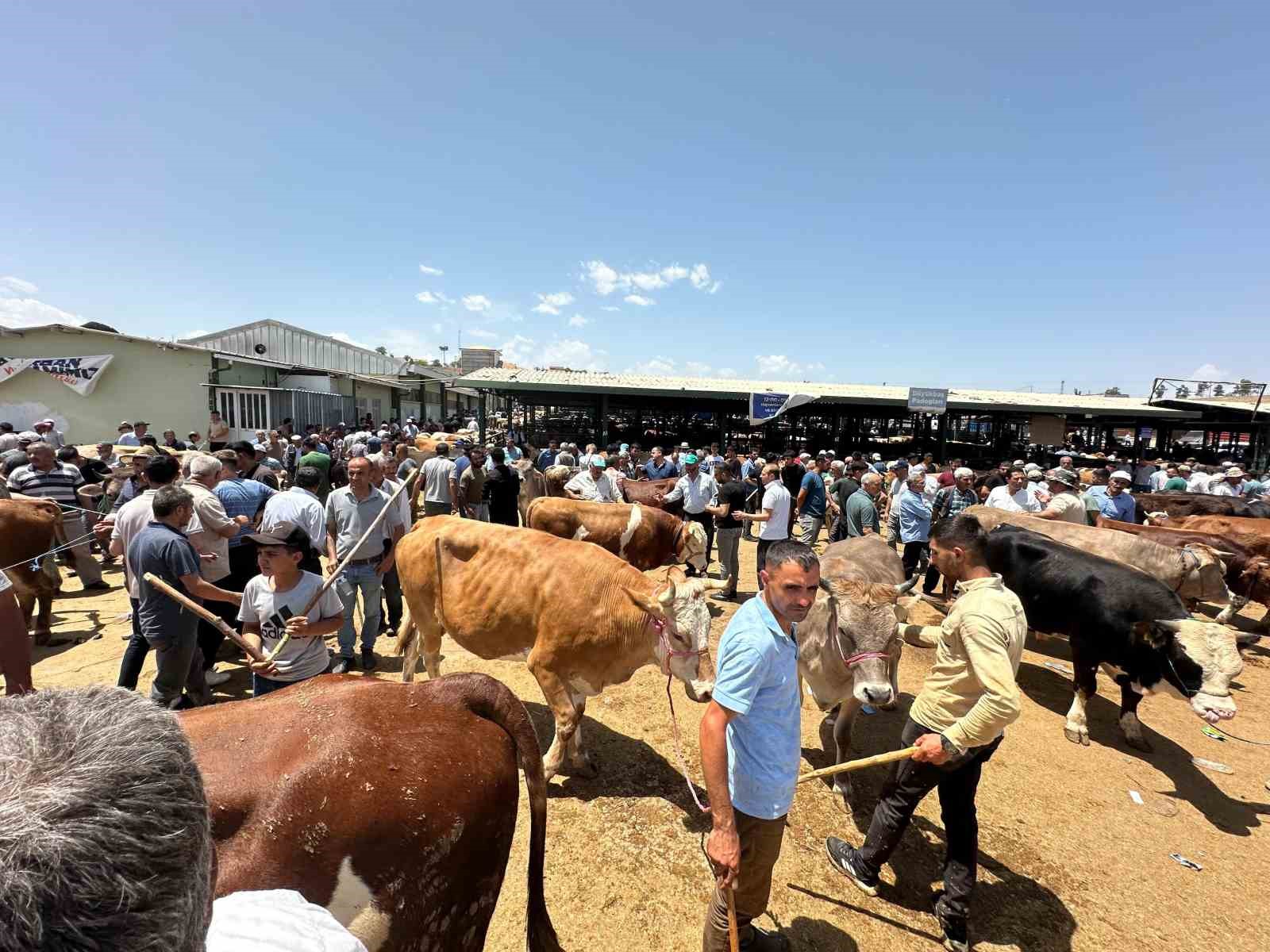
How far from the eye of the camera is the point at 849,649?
12.1ft

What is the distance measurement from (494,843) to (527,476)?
8942mm

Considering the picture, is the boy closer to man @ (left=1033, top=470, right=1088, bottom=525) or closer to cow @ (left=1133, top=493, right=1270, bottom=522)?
man @ (left=1033, top=470, right=1088, bottom=525)

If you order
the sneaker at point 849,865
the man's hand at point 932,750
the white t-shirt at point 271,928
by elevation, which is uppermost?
the white t-shirt at point 271,928

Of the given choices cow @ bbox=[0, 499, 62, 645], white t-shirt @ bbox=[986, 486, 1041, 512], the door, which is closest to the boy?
cow @ bbox=[0, 499, 62, 645]

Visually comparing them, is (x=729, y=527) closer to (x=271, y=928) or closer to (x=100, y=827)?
(x=271, y=928)

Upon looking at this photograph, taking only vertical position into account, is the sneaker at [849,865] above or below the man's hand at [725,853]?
below

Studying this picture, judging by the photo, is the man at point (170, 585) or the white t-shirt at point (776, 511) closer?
the man at point (170, 585)

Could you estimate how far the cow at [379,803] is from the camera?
5.78 feet

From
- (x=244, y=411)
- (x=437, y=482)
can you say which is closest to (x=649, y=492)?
(x=437, y=482)

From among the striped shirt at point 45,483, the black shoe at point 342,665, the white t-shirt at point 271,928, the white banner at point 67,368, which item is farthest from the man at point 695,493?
the white banner at point 67,368

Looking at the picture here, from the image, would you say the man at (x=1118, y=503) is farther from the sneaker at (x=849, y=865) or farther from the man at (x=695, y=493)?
the sneaker at (x=849, y=865)

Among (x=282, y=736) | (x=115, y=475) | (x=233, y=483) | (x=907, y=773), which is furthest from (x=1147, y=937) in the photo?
(x=115, y=475)

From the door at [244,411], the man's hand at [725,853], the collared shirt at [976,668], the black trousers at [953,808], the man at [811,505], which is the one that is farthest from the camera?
the door at [244,411]

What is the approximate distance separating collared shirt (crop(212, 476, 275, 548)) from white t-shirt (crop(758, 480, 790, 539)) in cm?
600
